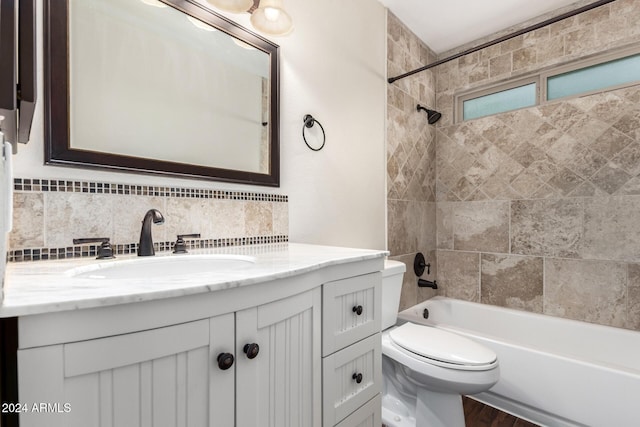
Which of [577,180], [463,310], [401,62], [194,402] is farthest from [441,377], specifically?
[401,62]

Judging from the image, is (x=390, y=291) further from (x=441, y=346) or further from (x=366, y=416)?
(x=366, y=416)

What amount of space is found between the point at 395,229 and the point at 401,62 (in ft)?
4.35

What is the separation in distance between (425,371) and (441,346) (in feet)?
0.50

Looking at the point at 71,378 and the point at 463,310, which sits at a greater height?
the point at 71,378

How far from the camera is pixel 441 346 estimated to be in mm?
1454

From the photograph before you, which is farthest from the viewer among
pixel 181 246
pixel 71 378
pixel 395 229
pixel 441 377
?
pixel 395 229

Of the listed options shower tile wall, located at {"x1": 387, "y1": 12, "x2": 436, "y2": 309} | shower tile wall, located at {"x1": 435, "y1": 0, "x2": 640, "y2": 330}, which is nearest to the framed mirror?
shower tile wall, located at {"x1": 387, "y1": 12, "x2": 436, "y2": 309}

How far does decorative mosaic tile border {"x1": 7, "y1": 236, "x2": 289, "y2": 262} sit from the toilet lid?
2.87 ft

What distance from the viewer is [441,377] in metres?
1.33

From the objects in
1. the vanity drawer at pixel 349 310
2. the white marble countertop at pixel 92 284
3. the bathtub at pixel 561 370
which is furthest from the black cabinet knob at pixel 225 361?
the bathtub at pixel 561 370

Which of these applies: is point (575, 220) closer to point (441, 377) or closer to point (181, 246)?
point (441, 377)

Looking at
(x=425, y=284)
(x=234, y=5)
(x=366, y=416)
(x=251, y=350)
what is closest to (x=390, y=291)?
(x=366, y=416)

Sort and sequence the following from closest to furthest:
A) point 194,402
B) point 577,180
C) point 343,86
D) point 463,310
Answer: point 194,402, point 343,86, point 577,180, point 463,310

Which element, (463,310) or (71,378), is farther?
(463,310)
